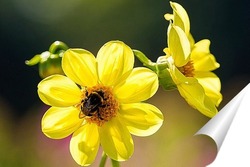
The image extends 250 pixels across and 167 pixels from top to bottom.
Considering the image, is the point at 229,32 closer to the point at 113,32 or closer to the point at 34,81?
the point at 113,32

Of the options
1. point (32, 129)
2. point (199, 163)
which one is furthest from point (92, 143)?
point (32, 129)

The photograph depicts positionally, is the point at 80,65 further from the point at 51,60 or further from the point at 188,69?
the point at 188,69

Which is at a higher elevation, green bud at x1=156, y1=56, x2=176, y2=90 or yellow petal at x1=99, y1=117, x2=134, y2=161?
green bud at x1=156, y1=56, x2=176, y2=90

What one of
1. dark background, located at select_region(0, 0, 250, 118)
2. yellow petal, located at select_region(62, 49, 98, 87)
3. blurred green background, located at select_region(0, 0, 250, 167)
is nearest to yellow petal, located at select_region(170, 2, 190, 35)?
yellow petal, located at select_region(62, 49, 98, 87)

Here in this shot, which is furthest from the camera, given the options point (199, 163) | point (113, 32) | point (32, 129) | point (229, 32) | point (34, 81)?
point (229, 32)

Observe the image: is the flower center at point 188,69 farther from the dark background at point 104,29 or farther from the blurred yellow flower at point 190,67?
the dark background at point 104,29

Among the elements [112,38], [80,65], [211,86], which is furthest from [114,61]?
[112,38]

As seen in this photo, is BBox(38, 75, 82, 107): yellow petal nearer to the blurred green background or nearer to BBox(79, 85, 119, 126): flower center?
BBox(79, 85, 119, 126): flower center
